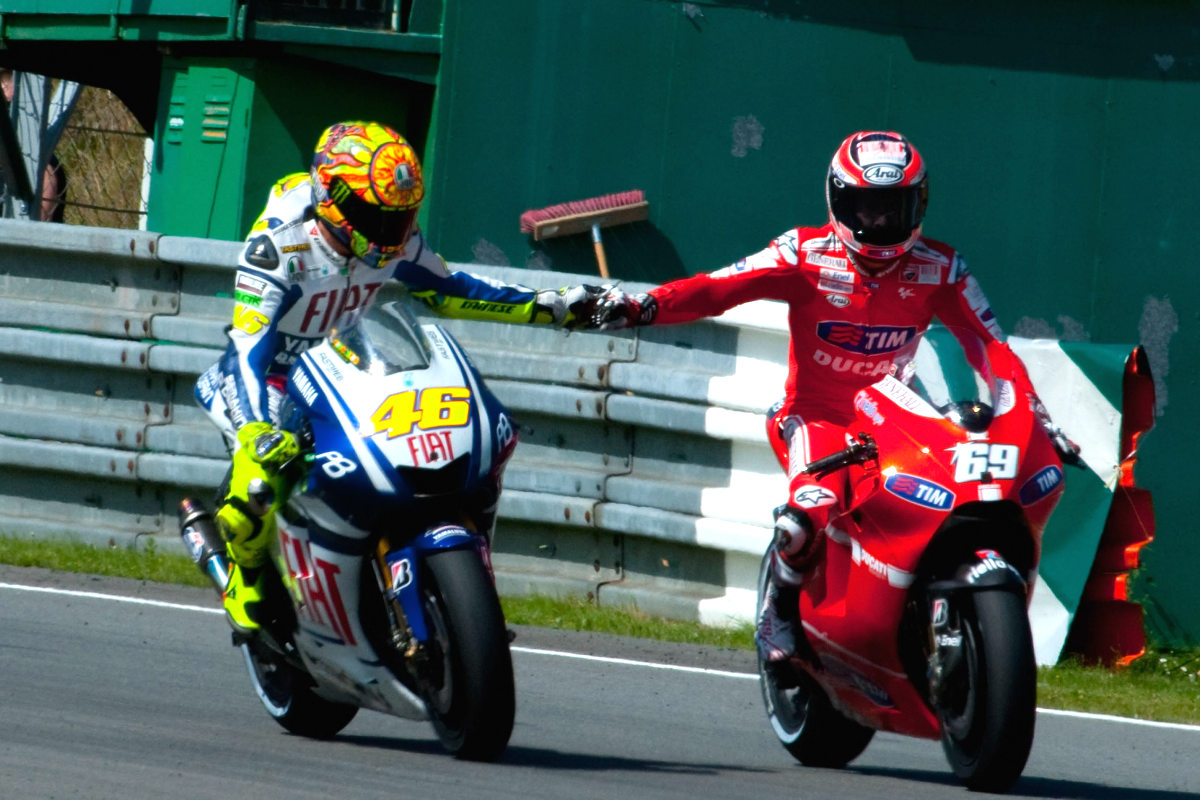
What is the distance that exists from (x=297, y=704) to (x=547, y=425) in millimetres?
3430

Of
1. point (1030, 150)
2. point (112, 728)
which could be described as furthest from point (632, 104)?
point (112, 728)

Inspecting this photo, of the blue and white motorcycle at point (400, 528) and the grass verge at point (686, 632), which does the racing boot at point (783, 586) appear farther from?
the grass verge at point (686, 632)

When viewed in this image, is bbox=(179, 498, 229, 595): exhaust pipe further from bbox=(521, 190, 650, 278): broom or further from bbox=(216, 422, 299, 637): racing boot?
bbox=(521, 190, 650, 278): broom

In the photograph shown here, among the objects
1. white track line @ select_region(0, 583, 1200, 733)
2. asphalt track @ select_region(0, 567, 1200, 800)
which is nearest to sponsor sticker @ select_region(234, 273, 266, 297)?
asphalt track @ select_region(0, 567, 1200, 800)

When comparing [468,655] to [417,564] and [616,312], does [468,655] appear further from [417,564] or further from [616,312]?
[616,312]

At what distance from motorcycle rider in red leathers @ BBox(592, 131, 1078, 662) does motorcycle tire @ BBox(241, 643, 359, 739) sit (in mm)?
1333

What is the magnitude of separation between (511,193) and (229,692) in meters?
6.08

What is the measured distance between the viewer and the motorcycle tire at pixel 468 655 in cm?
467

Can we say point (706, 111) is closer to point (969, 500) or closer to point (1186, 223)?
point (1186, 223)

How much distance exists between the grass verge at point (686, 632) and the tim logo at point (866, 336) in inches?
81.5

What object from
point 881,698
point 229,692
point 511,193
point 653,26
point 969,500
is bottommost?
point 229,692

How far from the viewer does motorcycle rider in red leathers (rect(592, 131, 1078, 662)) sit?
5629 millimetres

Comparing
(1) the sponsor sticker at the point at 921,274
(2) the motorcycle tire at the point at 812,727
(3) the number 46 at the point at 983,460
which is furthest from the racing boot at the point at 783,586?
(1) the sponsor sticker at the point at 921,274

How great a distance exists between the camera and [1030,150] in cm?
1091
